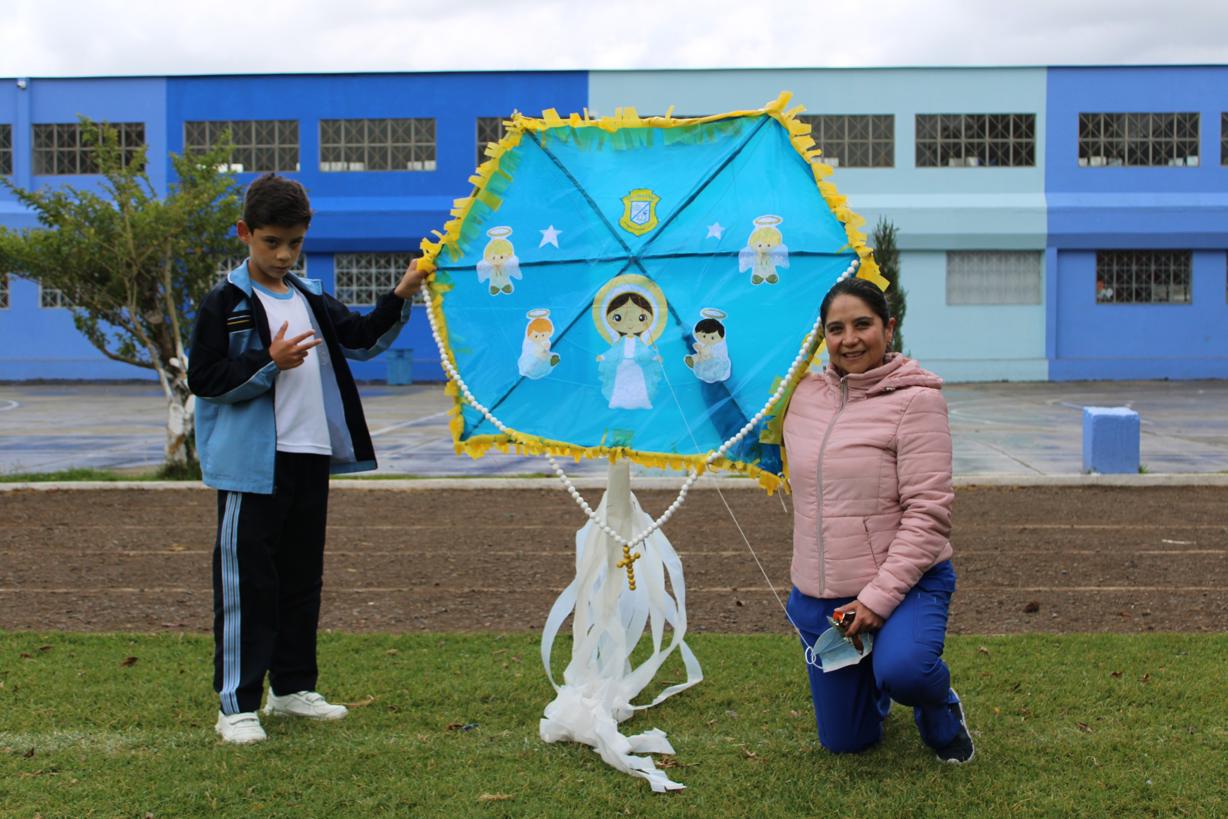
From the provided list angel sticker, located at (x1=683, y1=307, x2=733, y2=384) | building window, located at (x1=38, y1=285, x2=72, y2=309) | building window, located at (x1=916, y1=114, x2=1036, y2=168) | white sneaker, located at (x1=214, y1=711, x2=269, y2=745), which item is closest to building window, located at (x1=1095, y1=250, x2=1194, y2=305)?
building window, located at (x1=916, y1=114, x2=1036, y2=168)

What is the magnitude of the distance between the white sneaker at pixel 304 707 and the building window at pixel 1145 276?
1222 inches

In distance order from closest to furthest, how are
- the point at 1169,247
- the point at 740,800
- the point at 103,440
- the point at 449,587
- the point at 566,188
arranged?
1. the point at 740,800
2. the point at 566,188
3. the point at 449,587
4. the point at 103,440
5. the point at 1169,247

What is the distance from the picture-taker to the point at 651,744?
4277mm

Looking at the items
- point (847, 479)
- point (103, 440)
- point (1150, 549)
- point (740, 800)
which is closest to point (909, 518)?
point (847, 479)

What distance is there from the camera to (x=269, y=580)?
4.47m

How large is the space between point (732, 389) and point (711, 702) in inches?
53.9

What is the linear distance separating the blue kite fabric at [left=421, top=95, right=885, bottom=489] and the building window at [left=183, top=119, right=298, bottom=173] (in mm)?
30279

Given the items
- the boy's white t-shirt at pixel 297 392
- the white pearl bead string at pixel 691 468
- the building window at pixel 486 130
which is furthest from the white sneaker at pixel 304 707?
the building window at pixel 486 130

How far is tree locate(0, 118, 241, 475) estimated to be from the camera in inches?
489

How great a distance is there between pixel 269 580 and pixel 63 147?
33222 millimetres

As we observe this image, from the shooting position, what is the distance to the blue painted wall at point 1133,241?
105 feet

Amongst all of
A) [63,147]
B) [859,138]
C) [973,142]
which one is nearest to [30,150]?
[63,147]

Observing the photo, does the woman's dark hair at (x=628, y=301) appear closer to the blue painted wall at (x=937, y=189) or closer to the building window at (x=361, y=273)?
the blue painted wall at (x=937, y=189)

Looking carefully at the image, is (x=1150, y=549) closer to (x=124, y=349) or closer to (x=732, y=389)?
(x=732, y=389)
